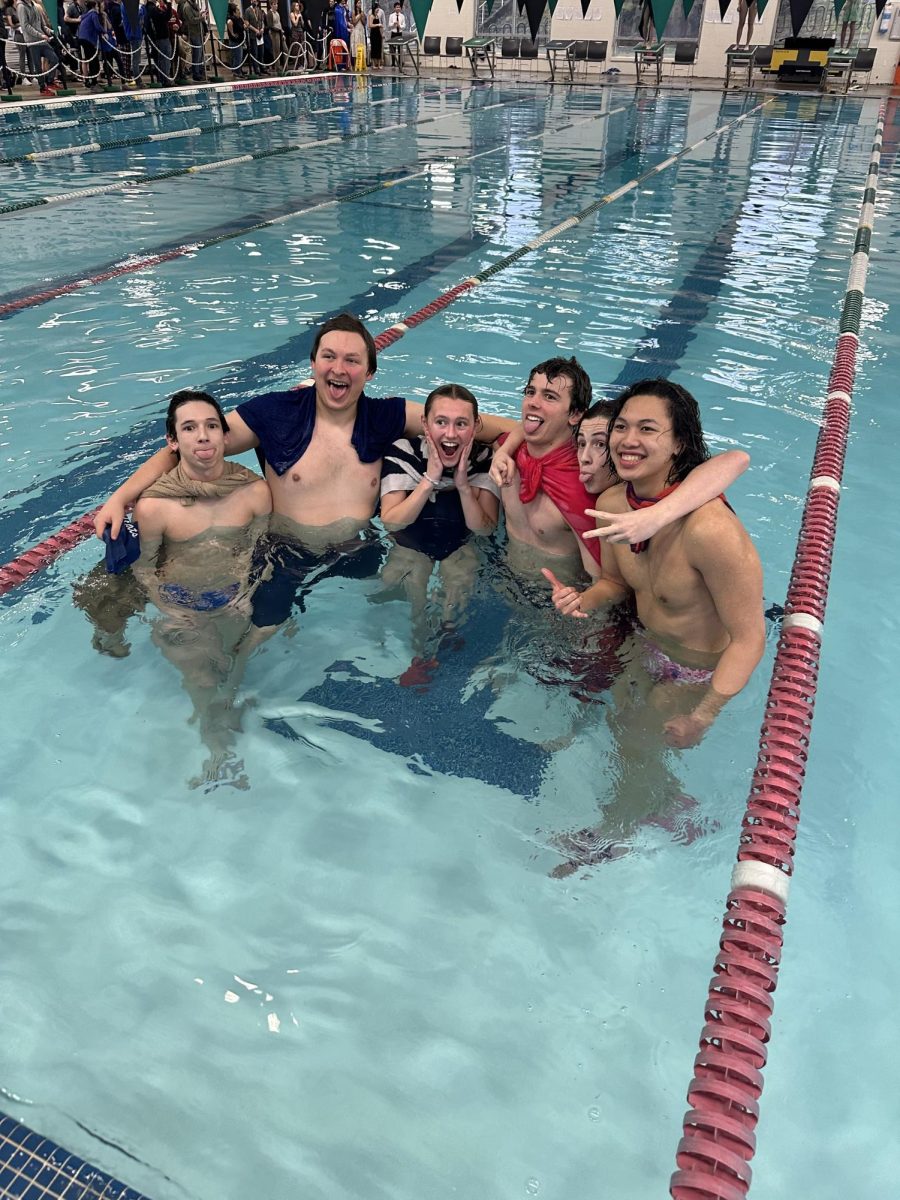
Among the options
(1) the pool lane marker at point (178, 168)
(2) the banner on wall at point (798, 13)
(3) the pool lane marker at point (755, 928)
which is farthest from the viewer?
(2) the banner on wall at point (798, 13)

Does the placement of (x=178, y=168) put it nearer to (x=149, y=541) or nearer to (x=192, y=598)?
(x=149, y=541)

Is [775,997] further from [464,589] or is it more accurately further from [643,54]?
[643,54]

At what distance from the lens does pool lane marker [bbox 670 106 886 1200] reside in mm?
1405

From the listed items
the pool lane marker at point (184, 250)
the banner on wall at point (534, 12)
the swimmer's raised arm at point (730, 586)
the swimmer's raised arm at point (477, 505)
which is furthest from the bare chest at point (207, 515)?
the banner on wall at point (534, 12)

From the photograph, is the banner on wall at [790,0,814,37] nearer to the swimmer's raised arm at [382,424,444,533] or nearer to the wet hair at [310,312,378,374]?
the wet hair at [310,312,378,374]

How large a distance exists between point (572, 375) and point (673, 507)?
0.74 meters

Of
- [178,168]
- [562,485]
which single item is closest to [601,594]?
[562,485]

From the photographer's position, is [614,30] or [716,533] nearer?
[716,533]

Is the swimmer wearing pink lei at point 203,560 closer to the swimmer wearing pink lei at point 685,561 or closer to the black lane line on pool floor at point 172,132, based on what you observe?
the swimmer wearing pink lei at point 685,561

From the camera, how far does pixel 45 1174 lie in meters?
1.66

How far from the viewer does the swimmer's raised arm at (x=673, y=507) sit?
6.81 ft

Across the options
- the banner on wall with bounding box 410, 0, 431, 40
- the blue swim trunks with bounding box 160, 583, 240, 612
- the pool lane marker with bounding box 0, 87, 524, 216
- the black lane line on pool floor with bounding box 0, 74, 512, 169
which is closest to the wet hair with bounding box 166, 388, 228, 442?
the blue swim trunks with bounding box 160, 583, 240, 612

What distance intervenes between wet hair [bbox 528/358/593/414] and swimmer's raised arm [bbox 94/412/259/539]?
1087 mm

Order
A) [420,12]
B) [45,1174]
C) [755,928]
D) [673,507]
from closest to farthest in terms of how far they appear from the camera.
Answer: [45,1174] < [755,928] < [673,507] < [420,12]
